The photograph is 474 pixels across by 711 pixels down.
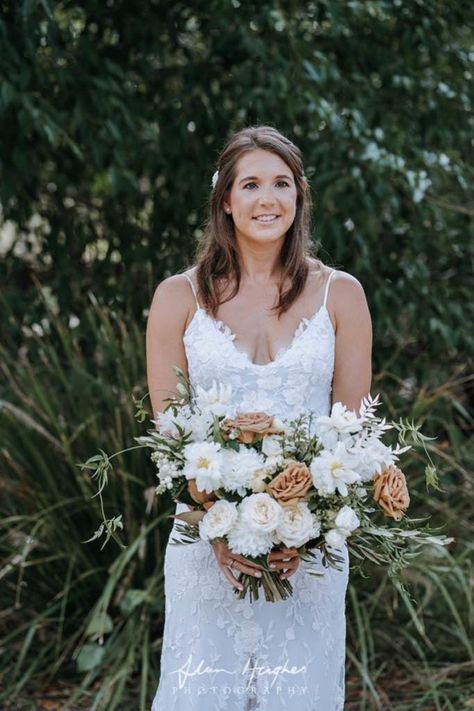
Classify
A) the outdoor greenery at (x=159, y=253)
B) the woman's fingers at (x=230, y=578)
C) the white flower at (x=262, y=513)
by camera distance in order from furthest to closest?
the outdoor greenery at (x=159, y=253)
the woman's fingers at (x=230, y=578)
the white flower at (x=262, y=513)

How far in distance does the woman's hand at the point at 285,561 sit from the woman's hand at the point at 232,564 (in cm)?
4

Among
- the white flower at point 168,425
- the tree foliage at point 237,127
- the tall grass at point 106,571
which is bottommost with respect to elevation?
the tall grass at point 106,571

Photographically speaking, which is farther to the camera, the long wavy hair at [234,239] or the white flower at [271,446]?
the long wavy hair at [234,239]

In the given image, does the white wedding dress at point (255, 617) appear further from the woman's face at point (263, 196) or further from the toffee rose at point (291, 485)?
the toffee rose at point (291, 485)

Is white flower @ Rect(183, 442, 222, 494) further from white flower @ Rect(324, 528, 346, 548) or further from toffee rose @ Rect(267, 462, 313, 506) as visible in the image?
white flower @ Rect(324, 528, 346, 548)

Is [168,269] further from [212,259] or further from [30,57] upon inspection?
[212,259]

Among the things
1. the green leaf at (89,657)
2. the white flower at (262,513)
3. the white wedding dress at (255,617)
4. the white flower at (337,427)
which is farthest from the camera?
the green leaf at (89,657)

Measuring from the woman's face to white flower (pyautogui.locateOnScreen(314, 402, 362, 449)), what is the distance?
70cm

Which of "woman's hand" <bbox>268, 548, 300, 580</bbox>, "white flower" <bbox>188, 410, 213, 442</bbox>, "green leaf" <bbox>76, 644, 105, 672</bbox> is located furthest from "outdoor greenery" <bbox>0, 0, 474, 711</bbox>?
"white flower" <bbox>188, 410, 213, 442</bbox>

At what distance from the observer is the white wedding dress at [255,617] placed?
10.4 ft

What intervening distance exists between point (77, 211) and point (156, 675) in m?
2.44

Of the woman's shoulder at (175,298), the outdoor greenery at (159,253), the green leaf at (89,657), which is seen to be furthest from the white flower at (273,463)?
the green leaf at (89,657)

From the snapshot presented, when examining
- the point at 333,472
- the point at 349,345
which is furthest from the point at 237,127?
the point at 333,472

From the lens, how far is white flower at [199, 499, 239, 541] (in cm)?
271
